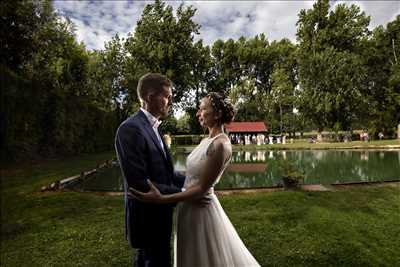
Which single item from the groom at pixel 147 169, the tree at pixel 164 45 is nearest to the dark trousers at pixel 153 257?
the groom at pixel 147 169

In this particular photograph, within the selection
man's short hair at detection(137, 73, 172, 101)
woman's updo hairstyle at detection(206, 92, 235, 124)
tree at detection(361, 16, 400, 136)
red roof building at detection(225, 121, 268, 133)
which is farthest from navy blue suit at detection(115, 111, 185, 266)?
red roof building at detection(225, 121, 268, 133)

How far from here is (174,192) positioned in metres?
Result: 2.63

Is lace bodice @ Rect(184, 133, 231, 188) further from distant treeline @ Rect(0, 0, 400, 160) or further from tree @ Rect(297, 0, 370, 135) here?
tree @ Rect(297, 0, 370, 135)

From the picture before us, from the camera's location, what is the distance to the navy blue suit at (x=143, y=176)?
2.47 metres

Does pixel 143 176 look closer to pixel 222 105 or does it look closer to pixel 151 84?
pixel 151 84

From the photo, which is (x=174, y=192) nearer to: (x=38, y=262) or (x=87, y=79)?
(x=38, y=262)

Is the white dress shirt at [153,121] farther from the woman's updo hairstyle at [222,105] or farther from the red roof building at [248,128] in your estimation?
the red roof building at [248,128]

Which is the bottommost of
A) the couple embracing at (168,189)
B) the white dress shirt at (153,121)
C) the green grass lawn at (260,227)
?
the green grass lawn at (260,227)

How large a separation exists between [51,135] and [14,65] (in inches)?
237

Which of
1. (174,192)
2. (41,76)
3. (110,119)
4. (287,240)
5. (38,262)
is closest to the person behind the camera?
(174,192)

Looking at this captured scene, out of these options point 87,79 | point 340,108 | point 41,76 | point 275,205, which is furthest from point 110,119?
point 340,108

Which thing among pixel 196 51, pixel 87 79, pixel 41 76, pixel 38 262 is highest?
pixel 196 51

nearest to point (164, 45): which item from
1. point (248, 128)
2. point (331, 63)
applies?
point (248, 128)

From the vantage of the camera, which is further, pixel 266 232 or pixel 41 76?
pixel 41 76
